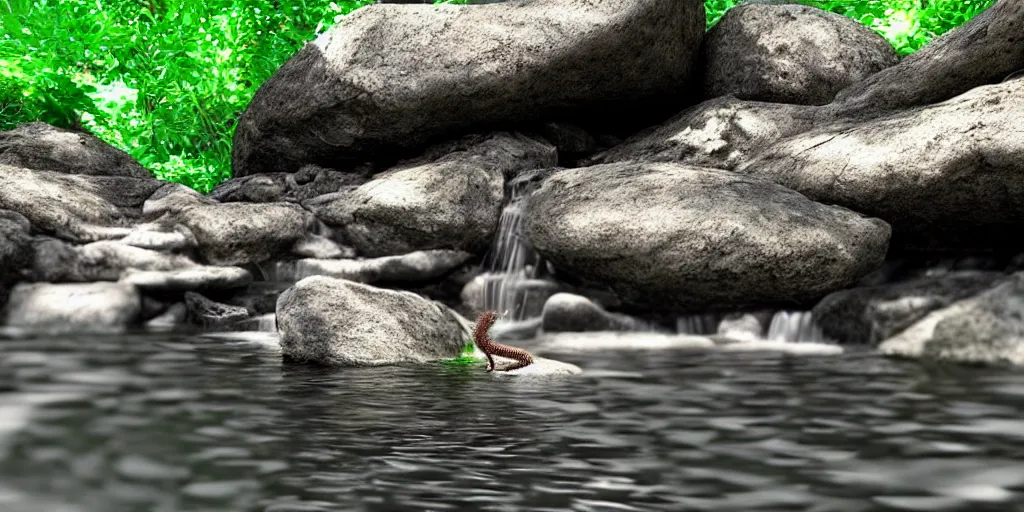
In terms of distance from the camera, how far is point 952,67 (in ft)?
33.7

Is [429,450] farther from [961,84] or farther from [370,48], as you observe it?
[370,48]

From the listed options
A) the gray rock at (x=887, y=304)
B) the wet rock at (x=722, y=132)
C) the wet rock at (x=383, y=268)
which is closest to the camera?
the gray rock at (x=887, y=304)

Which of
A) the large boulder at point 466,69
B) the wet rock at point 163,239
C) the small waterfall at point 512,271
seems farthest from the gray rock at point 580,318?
the wet rock at point 163,239

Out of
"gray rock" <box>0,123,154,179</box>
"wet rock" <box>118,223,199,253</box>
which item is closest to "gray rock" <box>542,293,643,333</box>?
"wet rock" <box>118,223,199,253</box>

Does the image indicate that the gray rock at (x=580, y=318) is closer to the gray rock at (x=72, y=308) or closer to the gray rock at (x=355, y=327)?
the gray rock at (x=355, y=327)

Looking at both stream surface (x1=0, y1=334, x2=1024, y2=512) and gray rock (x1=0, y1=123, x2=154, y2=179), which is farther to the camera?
gray rock (x1=0, y1=123, x2=154, y2=179)

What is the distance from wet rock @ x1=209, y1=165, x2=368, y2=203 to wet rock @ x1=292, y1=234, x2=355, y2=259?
3.94 feet

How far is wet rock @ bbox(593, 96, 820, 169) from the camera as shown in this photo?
11.7 metres

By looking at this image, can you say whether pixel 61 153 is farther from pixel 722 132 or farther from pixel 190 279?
pixel 722 132

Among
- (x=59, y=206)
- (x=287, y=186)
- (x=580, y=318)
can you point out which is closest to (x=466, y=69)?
(x=287, y=186)

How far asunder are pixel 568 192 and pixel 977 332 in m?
3.93

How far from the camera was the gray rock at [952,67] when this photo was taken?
9.84m

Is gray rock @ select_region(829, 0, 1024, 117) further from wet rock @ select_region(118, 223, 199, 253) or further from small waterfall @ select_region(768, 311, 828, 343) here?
wet rock @ select_region(118, 223, 199, 253)

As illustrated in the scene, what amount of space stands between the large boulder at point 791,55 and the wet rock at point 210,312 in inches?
268
